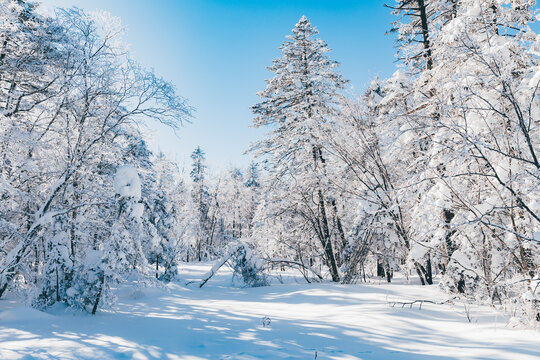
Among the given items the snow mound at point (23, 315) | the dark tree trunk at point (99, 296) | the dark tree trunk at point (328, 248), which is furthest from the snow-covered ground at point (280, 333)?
the dark tree trunk at point (328, 248)

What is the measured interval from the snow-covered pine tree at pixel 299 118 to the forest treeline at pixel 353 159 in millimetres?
102

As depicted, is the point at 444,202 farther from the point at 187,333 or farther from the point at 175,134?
the point at 175,134

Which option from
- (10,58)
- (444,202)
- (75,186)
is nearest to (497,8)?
(444,202)

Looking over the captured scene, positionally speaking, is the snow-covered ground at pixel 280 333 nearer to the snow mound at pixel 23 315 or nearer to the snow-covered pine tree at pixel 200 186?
the snow mound at pixel 23 315

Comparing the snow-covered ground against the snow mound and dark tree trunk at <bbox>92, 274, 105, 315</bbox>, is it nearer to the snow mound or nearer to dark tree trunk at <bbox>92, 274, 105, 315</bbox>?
the snow mound

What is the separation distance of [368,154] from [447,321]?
473 cm

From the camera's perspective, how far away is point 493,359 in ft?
10.2

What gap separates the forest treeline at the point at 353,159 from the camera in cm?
450

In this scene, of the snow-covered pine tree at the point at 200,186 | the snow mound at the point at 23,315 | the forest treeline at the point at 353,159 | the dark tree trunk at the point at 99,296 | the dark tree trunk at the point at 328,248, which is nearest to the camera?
the forest treeline at the point at 353,159

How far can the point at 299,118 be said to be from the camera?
13070 mm

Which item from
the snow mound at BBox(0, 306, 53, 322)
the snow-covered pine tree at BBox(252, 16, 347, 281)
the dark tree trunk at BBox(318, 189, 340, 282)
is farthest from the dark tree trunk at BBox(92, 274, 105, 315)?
the dark tree trunk at BBox(318, 189, 340, 282)

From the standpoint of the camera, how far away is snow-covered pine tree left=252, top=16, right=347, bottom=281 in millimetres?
12172

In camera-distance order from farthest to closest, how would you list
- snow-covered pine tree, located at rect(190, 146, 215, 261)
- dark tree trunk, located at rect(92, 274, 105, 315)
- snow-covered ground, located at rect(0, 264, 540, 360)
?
snow-covered pine tree, located at rect(190, 146, 215, 261)
dark tree trunk, located at rect(92, 274, 105, 315)
snow-covered ground, located at rect(0, 264, 540, 360)

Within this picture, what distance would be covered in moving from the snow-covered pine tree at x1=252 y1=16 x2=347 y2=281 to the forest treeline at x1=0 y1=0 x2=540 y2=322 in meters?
0.10
